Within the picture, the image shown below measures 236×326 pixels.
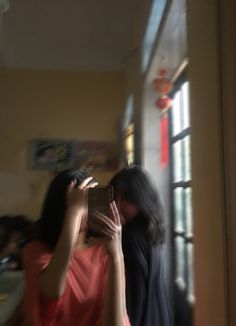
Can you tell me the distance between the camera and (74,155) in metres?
0.82

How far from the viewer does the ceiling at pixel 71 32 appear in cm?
88

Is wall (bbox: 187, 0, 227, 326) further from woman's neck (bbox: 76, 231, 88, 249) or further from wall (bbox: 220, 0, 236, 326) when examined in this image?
woman's neck (bbox: 76, 231, 88, 249)

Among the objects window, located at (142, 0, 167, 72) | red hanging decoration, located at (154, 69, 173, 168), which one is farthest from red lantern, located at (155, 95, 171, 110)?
window, located at (142, 0, 167, 72)

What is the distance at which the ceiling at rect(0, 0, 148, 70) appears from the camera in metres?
0.88

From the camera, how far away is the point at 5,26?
2.93 feet

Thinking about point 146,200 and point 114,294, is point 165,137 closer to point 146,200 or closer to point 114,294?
point 146,200

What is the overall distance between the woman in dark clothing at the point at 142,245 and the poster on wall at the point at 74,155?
5 centimetres

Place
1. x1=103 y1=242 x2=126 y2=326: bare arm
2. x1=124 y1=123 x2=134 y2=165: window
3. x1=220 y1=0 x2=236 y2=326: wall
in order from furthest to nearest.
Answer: x1=124 y1=123 x2=134 y2=165: window, x1=103 y1=242 x2=126 y2=326: bare arm, x1=220 y1=0 x2=236 y2=326: wall

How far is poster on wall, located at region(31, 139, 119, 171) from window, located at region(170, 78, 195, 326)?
A: 0.48ft

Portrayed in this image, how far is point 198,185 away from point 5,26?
0.65 metres

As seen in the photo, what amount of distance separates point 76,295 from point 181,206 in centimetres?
29

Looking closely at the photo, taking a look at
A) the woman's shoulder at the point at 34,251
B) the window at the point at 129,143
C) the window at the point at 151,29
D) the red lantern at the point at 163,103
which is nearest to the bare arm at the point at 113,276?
the woman's shoulder at the point at 34,251

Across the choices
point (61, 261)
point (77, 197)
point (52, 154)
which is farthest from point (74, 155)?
point (61, 261)

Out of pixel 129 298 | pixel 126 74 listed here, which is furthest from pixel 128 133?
pixel 129 298
